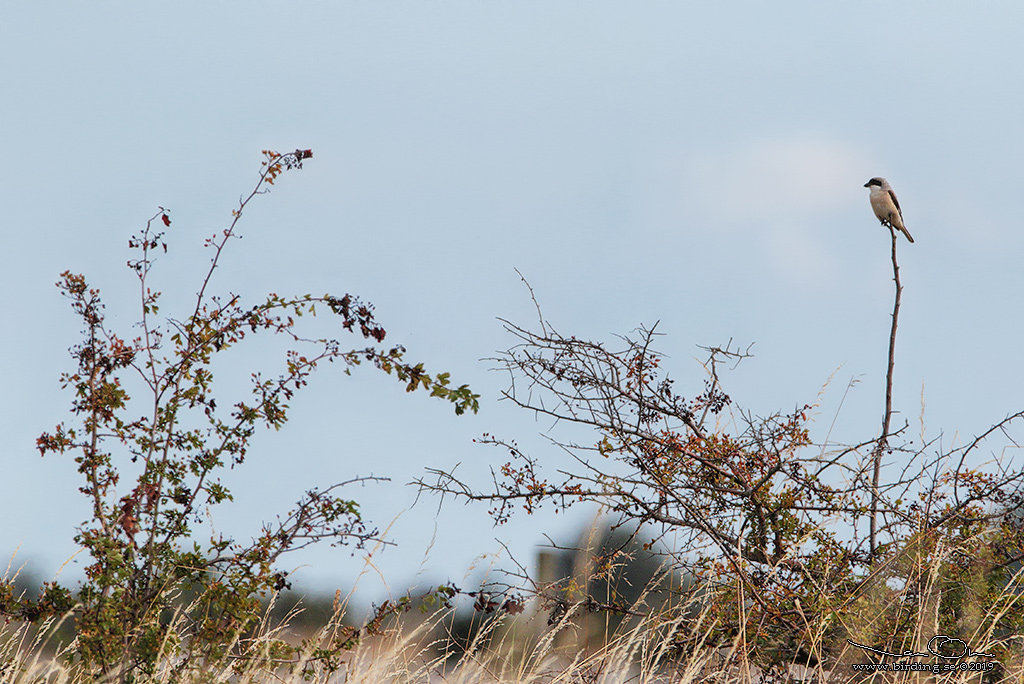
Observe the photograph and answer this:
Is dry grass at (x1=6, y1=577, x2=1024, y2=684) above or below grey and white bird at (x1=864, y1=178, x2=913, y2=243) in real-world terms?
below

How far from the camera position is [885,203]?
18.9ft

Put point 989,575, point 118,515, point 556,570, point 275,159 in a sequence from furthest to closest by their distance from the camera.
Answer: point 556,570
point 989,575
point 275,159
point 118,515

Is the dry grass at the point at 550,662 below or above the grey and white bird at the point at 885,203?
below

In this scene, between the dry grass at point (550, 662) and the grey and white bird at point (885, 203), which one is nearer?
the dry grass at point (550, 662)

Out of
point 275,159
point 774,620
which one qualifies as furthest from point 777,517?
point 275,159

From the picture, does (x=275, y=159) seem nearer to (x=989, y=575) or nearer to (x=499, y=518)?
(x=499, y=518)

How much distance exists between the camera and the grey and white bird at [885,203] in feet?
18.9

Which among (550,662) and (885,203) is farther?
(885,203)

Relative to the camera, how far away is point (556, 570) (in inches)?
225

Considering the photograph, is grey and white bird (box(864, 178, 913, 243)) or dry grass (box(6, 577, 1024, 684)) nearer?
dry grass (box(6, 577, 1024, 684))

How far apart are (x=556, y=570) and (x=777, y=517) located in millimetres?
2196

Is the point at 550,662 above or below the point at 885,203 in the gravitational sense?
below

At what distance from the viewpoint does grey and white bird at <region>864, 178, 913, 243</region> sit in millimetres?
5766

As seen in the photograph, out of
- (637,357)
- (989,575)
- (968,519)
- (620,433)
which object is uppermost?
(637,357)
